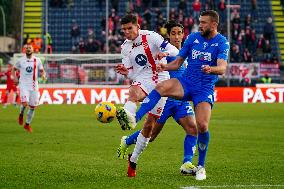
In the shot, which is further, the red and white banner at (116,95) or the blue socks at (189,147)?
the red and white banner at (116,95)

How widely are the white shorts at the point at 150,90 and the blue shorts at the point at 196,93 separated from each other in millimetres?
722

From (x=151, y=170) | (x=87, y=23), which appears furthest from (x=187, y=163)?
(x=87, y=23)

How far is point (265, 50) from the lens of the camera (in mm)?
49562

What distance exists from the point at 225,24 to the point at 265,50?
9.48 ft

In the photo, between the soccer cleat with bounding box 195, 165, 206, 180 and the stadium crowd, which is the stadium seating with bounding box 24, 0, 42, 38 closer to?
the stadium crowd

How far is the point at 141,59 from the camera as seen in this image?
43.4ft

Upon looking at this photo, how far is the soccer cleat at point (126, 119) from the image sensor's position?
11.2m

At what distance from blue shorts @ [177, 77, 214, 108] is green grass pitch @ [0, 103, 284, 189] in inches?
44.9

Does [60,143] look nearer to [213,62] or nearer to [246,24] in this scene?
[213,62]

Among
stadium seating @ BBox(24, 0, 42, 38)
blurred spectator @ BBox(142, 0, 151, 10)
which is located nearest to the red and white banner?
blurred spectator @ BBox(142, 0, 151, 10)

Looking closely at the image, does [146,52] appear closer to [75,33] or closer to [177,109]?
[177,109]

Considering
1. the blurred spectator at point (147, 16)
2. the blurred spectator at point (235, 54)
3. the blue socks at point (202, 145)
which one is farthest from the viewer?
the blurred spectator at point (147, 16)

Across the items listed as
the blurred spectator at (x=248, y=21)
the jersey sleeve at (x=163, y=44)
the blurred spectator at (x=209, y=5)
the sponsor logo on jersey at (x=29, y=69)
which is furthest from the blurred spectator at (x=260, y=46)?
the jersey sleeve at (x=163, y=44)

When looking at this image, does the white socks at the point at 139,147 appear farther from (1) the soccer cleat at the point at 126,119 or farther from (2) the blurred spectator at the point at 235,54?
(2) the blurred spectator at the point at 235,54
